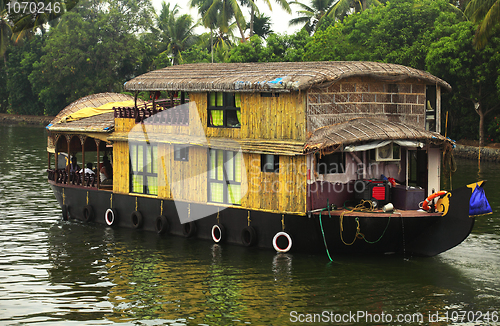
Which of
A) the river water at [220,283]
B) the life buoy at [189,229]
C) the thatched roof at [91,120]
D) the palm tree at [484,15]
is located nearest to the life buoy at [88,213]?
the river water at [220,283]

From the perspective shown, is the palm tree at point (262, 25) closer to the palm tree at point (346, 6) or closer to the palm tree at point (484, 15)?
the palm tree at point (346, 6)

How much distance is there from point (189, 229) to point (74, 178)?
5.36 m

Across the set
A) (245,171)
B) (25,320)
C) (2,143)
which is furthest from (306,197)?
(2,143)

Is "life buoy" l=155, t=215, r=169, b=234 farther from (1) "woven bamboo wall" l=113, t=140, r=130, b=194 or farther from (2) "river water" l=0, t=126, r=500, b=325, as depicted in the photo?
(1) "woven bamboo wall" l=113, t=140, r=130, b=194

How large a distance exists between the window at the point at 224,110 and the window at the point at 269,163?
1.15 meters

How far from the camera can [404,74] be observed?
15414 millimetres

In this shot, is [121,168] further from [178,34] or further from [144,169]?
[178,34]

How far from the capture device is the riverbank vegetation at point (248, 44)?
→ 112 ft

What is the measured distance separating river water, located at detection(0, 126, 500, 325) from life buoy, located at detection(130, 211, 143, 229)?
30 centimetres

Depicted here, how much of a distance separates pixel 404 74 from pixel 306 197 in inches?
157

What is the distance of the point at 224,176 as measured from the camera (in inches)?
627

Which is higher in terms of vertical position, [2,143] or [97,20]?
[97,20]

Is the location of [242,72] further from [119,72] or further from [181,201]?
[119,72]

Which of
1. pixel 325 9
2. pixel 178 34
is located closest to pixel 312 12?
pixel 325 9
